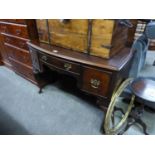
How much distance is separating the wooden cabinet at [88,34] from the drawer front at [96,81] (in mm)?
166

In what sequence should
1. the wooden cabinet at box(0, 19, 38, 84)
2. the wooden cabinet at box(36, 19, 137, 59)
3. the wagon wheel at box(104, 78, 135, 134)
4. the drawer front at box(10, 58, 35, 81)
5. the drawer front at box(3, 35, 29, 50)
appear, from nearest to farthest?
the wooden cabinet at box(36, 19, 137, 59), the wagon wheel at box(104, 78, 135, 134), the wooden cabinet at box(0, 19, 38, 84), the drawer front at box(3, 35, 29, 50), the drawer front at box(10, 58, 35, 81)

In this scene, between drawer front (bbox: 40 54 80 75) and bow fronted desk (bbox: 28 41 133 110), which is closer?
bow fronted desk (bbox: 28 41 133 110)

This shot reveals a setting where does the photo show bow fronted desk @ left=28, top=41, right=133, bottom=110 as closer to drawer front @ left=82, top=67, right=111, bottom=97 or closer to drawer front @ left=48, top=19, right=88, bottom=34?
drawer front @ left=82, top=67, right=111, bottom=97

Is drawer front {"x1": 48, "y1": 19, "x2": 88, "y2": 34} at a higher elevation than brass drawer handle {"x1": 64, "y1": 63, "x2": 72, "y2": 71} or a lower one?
higher

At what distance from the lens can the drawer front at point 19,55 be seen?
1.92 metres

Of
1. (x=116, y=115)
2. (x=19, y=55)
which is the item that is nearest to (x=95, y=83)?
(x=116, y=115)

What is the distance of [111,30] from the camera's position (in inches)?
40.0

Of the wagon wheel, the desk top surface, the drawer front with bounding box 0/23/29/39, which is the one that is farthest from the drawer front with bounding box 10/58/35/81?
the wagon wheel

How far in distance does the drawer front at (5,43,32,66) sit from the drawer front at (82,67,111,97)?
3.48 feet

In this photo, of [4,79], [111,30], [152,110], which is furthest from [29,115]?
[152,110]

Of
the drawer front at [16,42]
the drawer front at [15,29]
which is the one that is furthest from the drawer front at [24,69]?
the drawer front at [15,29]

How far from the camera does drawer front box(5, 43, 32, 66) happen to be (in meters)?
1.92

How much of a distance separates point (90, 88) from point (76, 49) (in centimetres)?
39

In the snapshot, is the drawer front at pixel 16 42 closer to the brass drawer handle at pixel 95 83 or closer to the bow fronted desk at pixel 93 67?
the bow fronted desk at pixel 93 67
